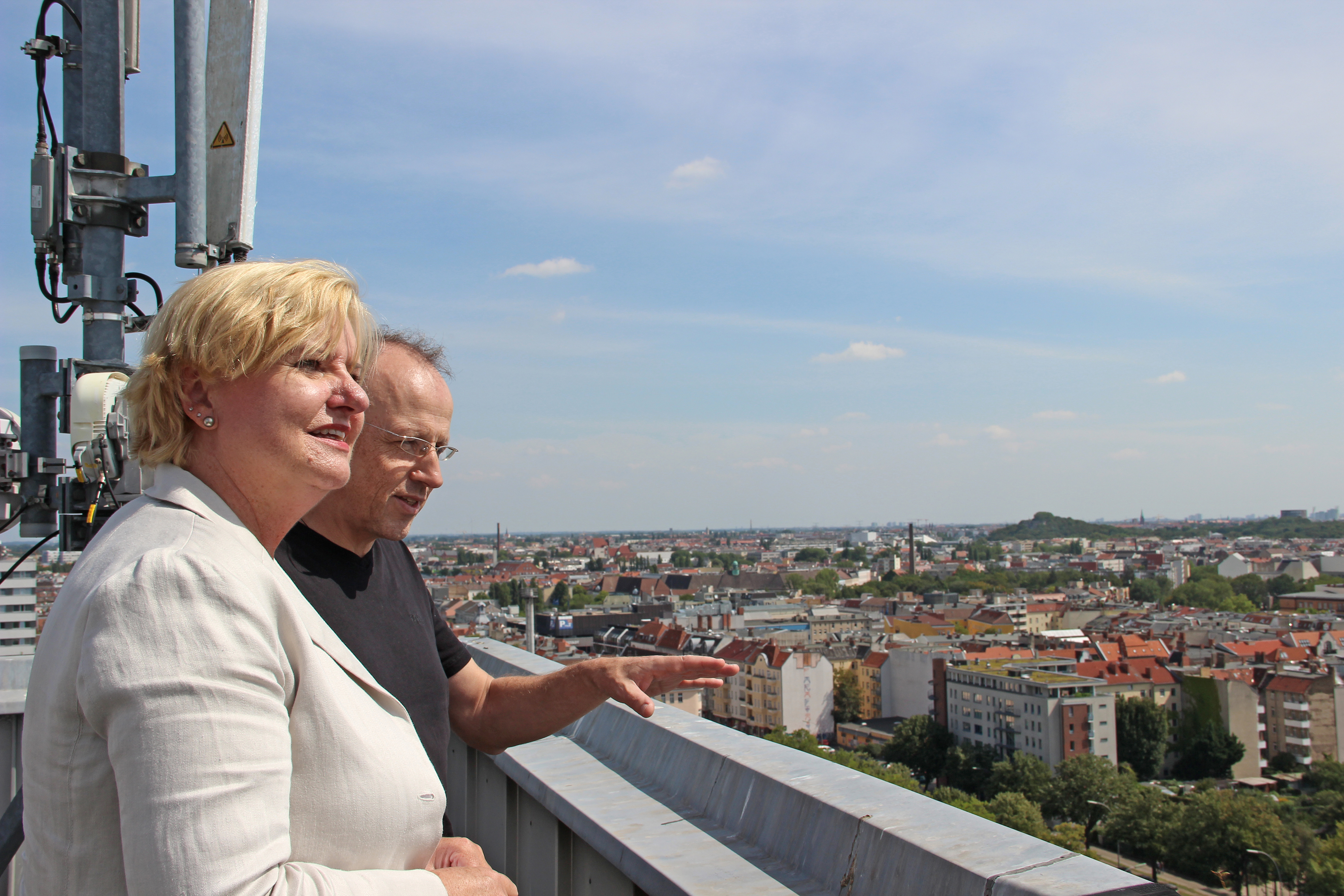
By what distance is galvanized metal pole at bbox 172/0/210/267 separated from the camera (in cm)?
192

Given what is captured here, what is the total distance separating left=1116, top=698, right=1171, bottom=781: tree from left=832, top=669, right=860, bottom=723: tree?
831 centimetres

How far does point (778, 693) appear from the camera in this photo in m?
29.7

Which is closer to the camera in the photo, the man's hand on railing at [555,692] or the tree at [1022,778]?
the man's hand on railing at [555,692]

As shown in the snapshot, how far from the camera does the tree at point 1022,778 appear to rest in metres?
22.8

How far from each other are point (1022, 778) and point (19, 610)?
24469mm

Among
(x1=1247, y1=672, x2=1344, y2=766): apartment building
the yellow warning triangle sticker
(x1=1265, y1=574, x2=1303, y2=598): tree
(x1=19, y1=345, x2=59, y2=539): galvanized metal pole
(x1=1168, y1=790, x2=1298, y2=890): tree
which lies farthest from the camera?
(x1=1265, y1=574, x2=1303, y2=598): tree

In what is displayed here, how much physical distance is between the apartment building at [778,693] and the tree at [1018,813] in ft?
29.3

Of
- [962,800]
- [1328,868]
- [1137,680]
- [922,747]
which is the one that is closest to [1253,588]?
[1137,680]

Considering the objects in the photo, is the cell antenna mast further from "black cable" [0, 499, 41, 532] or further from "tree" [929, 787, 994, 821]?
"tree" [929, 787, 994, 821]

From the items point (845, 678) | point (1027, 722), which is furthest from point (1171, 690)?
point (845, 678)

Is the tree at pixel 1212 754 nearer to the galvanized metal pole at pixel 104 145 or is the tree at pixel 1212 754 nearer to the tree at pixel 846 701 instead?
the tree at pixel 846 701

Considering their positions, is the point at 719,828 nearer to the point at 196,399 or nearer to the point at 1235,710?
the point at 196,399

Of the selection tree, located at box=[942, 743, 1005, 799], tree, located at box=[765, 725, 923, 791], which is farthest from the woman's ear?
tree, located at box=[942, 743, 1005, 799]

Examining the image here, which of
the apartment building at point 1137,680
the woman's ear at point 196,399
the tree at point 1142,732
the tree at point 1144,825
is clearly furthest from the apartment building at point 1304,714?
the woman's ear at point 196,399
